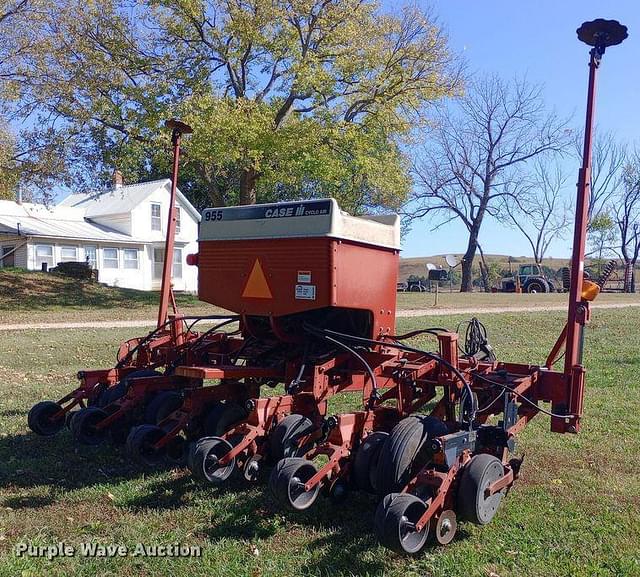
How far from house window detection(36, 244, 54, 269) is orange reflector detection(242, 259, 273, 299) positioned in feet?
91.6

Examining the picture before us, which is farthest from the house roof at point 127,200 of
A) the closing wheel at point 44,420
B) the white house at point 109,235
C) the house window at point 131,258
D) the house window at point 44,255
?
the closing wheel at point 44,420

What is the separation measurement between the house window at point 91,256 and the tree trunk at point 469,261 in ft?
66.1

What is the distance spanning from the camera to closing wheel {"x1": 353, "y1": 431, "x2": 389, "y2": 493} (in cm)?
421

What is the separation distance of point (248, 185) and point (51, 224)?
15.5 meters

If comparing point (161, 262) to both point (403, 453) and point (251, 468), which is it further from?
point (403, 453)

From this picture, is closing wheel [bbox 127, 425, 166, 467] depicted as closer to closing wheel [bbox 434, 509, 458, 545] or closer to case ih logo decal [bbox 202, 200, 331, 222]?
case ih logo decal [bbox 202, 200, 331, 222]

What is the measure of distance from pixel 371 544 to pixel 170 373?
8.67 feet

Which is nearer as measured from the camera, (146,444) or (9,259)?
(146,444)

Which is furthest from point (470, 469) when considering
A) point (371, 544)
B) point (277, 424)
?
point (277, 424)

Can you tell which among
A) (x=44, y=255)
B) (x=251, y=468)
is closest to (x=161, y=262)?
(x=44, y=255)

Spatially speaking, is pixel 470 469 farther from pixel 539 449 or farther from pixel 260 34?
pixel 260 34

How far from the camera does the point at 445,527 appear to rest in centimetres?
381

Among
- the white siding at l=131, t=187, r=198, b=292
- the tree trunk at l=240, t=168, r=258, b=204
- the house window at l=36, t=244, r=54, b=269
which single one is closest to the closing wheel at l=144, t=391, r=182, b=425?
the tree trunk at l=240, t=168, r=258, b=204

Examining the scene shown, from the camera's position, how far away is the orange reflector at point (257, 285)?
5309 mm
